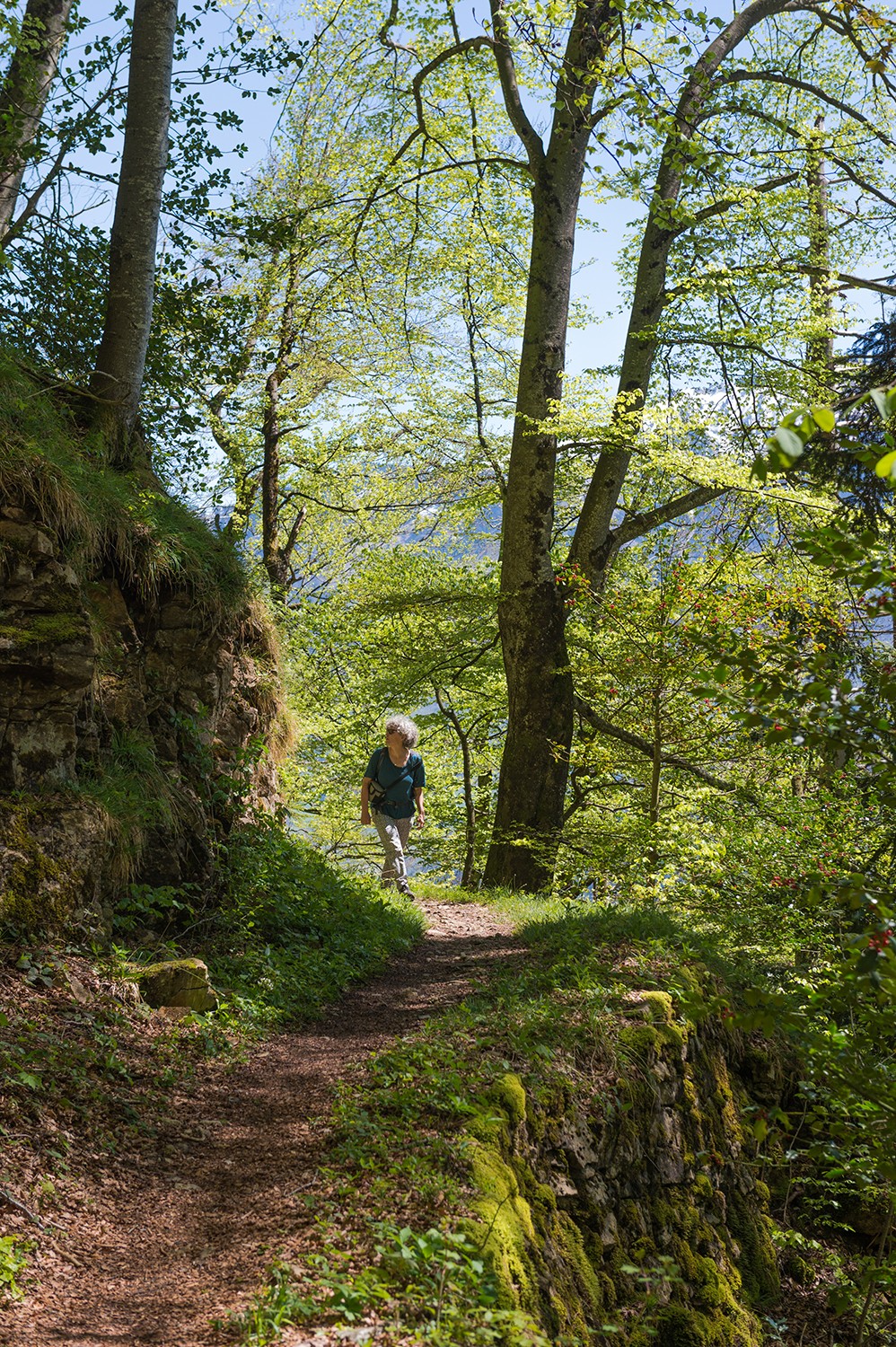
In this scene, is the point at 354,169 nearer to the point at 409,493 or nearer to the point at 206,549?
the point at 409,493

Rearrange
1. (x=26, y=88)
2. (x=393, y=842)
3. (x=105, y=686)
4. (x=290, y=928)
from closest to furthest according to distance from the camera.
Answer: (x=105, y=686) → (x=290, y=928) → (x=26, y=88) → (x=393, y=842)

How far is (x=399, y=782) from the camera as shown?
982 centimetres

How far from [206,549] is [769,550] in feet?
20.3

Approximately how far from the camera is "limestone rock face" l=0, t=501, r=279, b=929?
5223 mm

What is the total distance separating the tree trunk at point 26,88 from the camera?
284 inches

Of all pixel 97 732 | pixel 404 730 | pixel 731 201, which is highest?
pixel 731 201

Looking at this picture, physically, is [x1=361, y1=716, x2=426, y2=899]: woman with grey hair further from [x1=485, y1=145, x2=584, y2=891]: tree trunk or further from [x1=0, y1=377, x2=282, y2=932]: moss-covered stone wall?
[x1=0, y1=377, x2=282, y2=932]: moss-covered stone wall

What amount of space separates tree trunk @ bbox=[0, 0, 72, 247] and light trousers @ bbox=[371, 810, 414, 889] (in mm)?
6143

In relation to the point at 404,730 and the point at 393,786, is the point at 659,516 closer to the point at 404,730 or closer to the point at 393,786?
the point at 404,730

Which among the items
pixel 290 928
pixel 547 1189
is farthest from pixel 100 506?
pixel 547 1189

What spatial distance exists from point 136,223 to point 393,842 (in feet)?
20.3

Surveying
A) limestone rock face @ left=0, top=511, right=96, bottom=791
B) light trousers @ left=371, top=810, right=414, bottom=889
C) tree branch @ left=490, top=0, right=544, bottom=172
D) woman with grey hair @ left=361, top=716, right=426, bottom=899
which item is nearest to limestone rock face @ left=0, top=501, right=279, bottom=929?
limestone rock face @ left=0, top=511, right=96, bottom=791

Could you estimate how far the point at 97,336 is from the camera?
8.24 m

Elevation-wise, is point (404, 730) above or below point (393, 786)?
above
